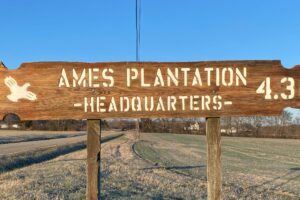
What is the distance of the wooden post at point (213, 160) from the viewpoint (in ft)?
15.5

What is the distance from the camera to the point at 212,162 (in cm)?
476

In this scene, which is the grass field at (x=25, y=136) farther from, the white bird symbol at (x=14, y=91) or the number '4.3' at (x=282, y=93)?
the number '4.3' at (x=282, y=93)

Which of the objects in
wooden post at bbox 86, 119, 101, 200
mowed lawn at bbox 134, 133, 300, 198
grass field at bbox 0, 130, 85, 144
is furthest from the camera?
grass field at bbox 0, 130, 85, 144

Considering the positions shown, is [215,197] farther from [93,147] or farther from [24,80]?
[24,80]

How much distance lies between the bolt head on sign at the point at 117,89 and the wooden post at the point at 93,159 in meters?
0.12

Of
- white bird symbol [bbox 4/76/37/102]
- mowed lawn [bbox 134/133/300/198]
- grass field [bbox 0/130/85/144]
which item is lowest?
grass field [bbox 0/130/85/144]

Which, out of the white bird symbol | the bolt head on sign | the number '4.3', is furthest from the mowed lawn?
the white bird symbol

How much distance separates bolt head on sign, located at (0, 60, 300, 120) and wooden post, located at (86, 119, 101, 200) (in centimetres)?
12

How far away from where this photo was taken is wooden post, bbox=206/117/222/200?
4719 mm

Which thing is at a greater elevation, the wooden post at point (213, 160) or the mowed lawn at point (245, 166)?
the wooden post at point (213, 160)

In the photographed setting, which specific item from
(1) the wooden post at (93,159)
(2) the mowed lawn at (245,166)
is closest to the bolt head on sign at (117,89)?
(1) the wooden post at (93,159)

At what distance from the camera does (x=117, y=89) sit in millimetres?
4688

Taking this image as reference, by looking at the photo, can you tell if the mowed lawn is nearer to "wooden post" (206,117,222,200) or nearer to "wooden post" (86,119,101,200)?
"wooden post" (206,117,222,200)

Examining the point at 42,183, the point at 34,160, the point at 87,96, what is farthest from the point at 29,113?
the point at 34,160
